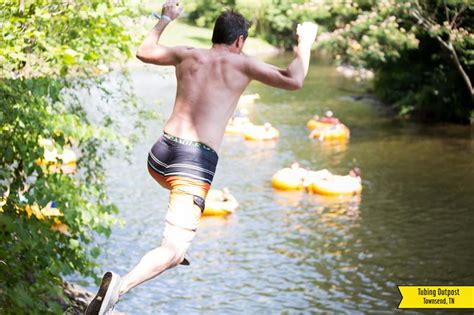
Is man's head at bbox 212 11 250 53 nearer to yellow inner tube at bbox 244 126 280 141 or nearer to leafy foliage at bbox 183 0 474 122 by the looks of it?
leafy foliage at bbox 183 0 474 122

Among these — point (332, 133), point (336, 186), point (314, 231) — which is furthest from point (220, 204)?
point (332, 133)

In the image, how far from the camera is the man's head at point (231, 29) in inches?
164

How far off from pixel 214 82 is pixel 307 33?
1.89 feet

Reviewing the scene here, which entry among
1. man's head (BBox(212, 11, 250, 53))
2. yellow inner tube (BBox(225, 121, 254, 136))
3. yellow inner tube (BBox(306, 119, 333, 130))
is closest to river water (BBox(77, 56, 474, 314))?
yellow inner tube (BBox(306, 119, 333, 130))

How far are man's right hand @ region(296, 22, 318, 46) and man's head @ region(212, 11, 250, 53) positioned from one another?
11.5 inches

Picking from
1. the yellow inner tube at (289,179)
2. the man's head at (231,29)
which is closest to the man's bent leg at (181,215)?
the man's head at (231,29)

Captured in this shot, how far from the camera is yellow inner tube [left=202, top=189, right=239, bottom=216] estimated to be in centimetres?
1552

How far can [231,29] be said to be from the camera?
4164 mm

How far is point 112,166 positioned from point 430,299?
9.83 meters

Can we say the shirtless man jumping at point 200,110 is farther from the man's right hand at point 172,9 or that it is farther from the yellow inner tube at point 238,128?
the yellow inner tube at point 238,128

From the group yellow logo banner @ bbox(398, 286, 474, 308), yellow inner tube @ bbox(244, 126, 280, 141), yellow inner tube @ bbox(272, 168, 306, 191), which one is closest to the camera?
yellow logo banner @ bbox(398, 286, 474, 308)

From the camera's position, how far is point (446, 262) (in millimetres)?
12508

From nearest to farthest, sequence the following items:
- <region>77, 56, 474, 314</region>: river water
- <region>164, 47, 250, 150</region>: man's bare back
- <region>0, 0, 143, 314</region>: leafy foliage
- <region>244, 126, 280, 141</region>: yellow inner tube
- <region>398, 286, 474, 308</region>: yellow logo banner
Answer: <region>164, 47, 250, 150</region>: man's bare back < <region>0, 0, 143, 314</region>: leafy foliage < <region>398, 286, 474, 308</region>: yellow logo banner < <region>77, 56, 474, 314</region>: river water < <region>244, 126, 280, 141</region>: yellow inner tube

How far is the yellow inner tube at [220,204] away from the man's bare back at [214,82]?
11.4 meters
